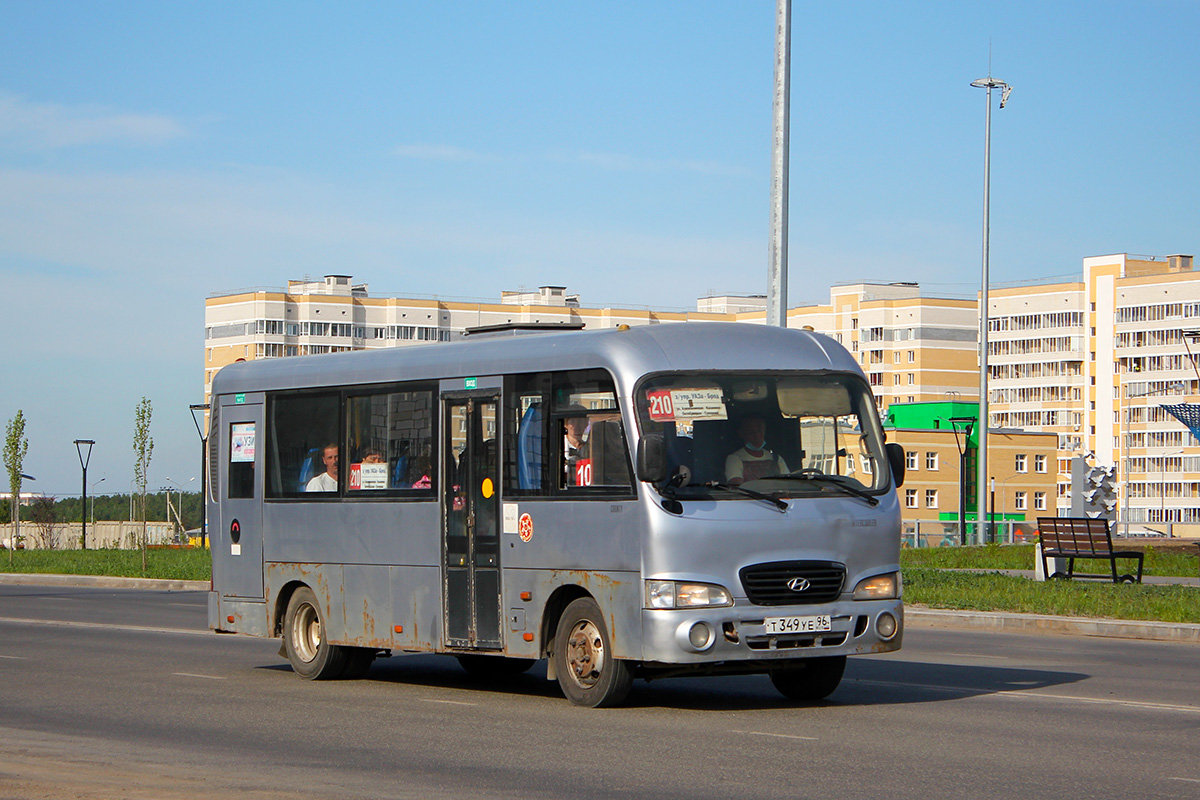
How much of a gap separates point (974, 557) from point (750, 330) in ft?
100

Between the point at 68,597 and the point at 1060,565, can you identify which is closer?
the point at 1060,565

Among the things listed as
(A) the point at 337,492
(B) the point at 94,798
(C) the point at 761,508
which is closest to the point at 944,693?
(C) the point at 761,508

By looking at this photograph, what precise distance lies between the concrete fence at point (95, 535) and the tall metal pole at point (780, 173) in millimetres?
47513

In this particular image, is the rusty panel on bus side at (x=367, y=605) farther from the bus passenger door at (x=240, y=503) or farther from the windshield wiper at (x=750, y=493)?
the windshield wiper at (x=750, y=493)

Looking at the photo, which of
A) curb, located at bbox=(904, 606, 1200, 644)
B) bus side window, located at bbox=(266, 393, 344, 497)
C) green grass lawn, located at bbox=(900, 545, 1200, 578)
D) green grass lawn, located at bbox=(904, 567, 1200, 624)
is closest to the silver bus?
bus side window, located at bbox=(266, 393, 344, 497)

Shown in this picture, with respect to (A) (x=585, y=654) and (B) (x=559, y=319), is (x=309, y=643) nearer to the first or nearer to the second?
(A) (x=585, y=654)

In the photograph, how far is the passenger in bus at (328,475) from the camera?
1509cm

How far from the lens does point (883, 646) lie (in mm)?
12031

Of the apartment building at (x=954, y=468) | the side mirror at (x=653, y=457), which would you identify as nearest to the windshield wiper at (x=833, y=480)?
the side mirror at (x=653, y=457)

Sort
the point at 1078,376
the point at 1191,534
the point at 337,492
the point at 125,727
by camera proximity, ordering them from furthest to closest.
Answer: the point at 1078,376 → the point at 1191,534 → the point at 337,492 → the point at 125,727

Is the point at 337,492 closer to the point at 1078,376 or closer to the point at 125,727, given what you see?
the point at 125,727

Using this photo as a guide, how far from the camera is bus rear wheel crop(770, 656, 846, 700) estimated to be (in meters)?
12.5

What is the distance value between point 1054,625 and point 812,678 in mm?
9592

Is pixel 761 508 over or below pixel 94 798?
over
